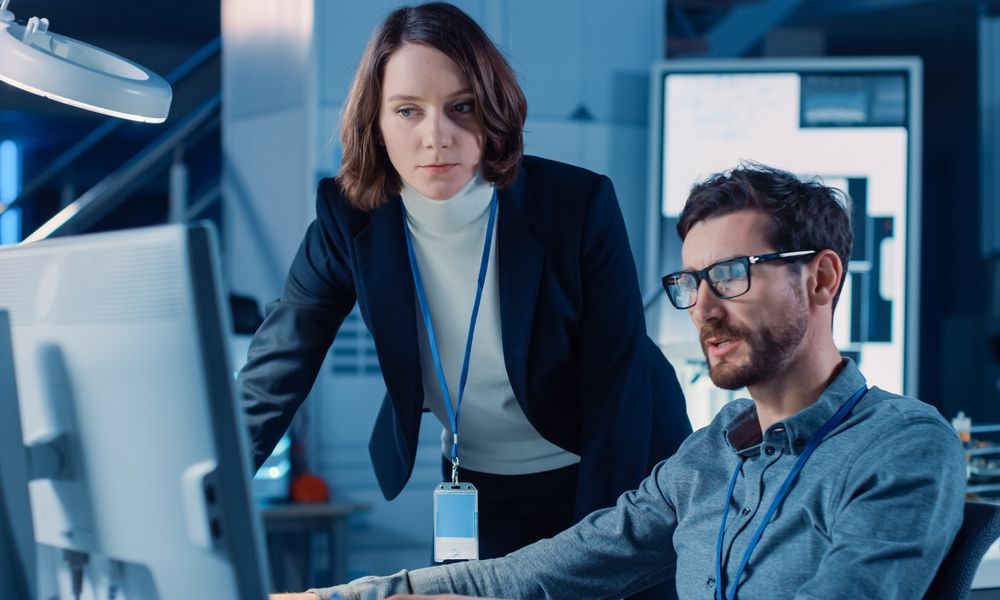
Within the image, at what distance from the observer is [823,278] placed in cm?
132

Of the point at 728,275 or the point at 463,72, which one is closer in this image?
the point at 728,275

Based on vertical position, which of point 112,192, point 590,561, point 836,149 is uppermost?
point 836,149

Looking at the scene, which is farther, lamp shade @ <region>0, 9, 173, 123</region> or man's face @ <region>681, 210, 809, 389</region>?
lamp shade @ <region>0, 9, 173, 123</region>

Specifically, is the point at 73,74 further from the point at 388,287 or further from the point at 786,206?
the point at 786,206

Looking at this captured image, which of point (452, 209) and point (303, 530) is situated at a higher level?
point (452, 209)

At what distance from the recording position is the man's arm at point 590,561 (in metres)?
1.44

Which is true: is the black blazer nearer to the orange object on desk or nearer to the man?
the man

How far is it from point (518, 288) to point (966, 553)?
75 cm

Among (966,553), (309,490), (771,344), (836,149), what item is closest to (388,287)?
(771,344)

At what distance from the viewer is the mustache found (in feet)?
4.33

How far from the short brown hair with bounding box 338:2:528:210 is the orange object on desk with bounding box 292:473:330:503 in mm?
2314

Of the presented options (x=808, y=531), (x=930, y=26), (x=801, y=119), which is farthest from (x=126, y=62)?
(x=930, y=26)

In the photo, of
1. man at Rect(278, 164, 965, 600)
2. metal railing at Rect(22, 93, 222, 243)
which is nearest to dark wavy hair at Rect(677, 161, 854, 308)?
man at Rect(278, 164, 965, 600)

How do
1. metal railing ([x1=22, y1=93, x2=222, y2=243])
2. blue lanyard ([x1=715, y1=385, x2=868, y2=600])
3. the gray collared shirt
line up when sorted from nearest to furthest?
the gray collared shirt, blue lanyard ([x1=715, y1=385, x2=868, y2=600]), metal railing ([x1=22, y1=93, x2=222, y2=243])
